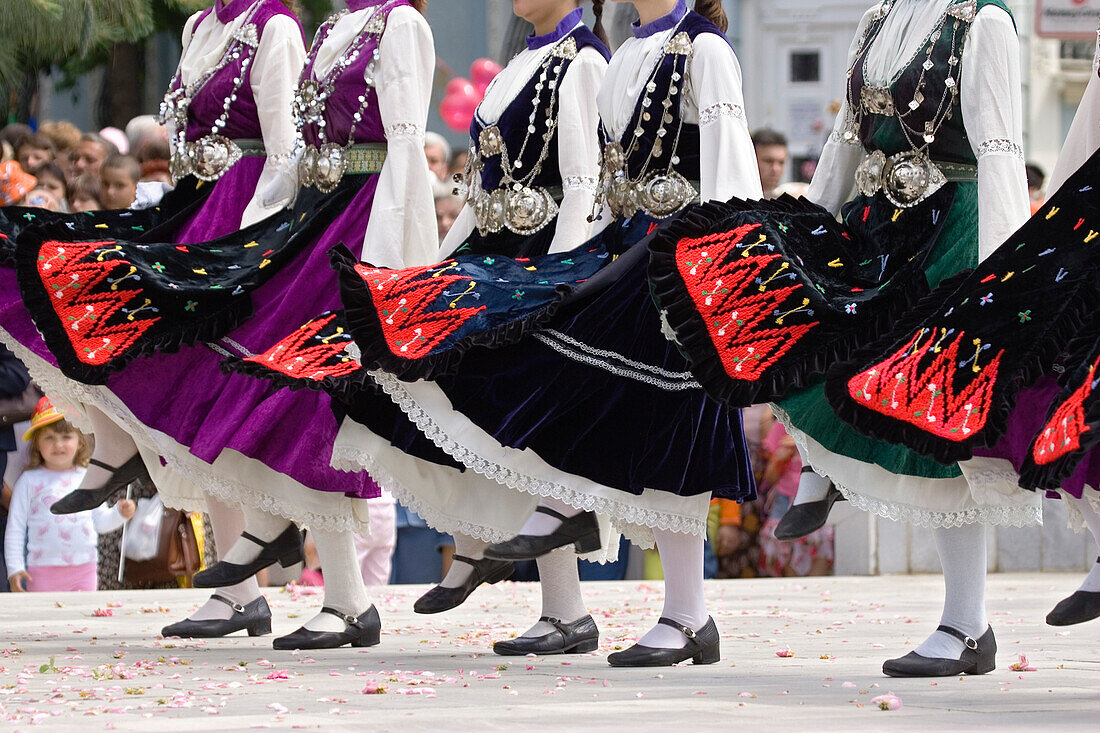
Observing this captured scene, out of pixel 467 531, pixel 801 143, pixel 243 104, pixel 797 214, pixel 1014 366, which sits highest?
pixel 801 143

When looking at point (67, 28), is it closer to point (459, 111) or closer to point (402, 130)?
point (459, 111)

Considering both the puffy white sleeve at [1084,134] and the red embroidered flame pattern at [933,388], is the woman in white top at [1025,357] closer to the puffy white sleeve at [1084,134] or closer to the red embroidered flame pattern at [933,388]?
the red embroidered flame pattern at [933,388]

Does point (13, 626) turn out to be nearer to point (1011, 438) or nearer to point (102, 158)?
point (102, 158)

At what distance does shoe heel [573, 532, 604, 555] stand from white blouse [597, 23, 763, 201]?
86cm

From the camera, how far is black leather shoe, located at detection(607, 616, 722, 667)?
4168mm

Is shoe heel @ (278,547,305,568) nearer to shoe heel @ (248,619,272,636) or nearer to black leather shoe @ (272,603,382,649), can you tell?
black leather shoe @ (272,603,382,649)

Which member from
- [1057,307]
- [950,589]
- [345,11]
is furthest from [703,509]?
[345,11]

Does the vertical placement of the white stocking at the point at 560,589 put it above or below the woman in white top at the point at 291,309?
below

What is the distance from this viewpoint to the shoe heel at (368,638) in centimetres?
480

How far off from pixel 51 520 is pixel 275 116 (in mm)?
2419

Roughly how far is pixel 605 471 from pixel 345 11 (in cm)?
190

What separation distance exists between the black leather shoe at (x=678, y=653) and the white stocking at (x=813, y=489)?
19.8 inches

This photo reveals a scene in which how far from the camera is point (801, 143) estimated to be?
16.3m

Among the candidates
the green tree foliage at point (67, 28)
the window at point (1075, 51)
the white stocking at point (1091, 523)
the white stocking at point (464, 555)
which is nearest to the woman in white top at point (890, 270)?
the white stocking at point (1091, 523)
